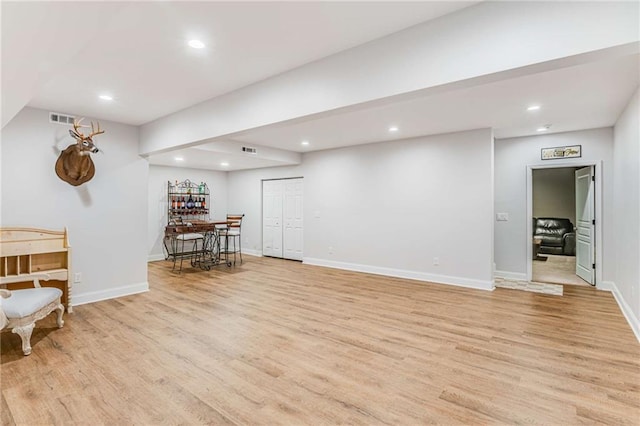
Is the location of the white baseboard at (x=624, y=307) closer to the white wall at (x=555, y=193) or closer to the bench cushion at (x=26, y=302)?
the white wall at (x=555, y=193)

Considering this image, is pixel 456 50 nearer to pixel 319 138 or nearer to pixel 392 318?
pixel 392 318

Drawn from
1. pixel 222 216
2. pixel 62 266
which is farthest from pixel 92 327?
pixel 222 216

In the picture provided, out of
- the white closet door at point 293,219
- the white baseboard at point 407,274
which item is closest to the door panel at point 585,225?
the white baseboard at point 407,274

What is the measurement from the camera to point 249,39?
240cm

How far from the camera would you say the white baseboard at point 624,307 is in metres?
3.37

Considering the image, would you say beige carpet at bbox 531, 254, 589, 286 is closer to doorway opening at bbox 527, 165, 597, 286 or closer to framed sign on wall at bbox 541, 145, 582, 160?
doorway opening at bbox 527, 165, 597, 286

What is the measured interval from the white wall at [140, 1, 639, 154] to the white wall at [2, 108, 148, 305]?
2.59 meters

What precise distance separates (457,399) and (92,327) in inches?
147

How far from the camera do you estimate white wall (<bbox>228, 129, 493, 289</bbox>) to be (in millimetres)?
5309

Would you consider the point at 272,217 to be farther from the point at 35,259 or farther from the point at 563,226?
the point at 563,226

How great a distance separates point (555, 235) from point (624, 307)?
5.73m

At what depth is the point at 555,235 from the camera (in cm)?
902

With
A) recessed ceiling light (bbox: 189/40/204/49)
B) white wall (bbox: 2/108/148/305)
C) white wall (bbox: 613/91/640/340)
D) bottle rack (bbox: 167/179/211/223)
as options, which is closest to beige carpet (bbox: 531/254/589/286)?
white wall (bbox: 613/91/640/340)

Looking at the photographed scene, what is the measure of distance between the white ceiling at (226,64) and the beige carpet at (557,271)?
266 cm
